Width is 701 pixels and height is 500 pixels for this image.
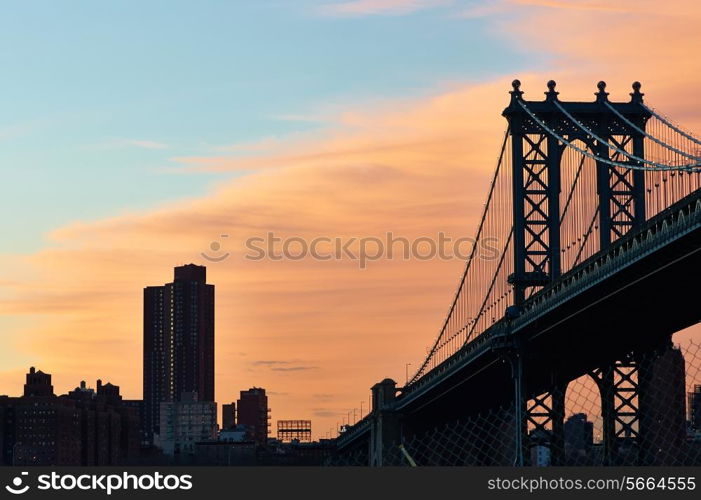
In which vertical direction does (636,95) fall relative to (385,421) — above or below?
above

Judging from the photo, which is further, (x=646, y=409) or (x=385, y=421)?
(x=385, y=421)

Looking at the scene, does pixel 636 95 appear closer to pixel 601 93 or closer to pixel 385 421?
pixel 601 93

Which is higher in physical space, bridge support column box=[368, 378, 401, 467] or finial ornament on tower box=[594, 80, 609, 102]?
finial ornament on tower box=[594, 80, 609, 102]

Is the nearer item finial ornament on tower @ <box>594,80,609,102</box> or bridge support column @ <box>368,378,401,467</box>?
finial ornament on tower @ <box>594,80,609,102</box>

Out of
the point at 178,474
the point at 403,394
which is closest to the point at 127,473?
the point at 178,474

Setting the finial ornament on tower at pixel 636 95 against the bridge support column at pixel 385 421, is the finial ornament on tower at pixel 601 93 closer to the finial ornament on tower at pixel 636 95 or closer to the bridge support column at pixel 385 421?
the finial ornament on tower at pixel 636 95

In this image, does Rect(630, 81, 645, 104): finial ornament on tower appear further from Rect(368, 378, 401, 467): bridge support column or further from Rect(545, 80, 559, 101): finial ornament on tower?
Rect(368, 378, 401, 467): bridge support column

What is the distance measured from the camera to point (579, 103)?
111 m

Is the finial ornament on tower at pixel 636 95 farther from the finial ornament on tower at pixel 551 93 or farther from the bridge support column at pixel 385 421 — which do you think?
the bridge support column at pixel 385 421

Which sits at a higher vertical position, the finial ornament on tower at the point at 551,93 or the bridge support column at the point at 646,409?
the finial ornament on tower at the point at 551,93

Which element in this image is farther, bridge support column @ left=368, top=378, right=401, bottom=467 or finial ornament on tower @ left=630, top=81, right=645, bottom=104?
bridge support column @ left=368, top=378, right=401, bottom=467

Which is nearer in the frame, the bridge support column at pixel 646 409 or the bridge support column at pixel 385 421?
the bridge support column at pixel 646 409

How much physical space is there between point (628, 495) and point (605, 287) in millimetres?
27566

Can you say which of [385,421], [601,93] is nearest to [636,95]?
[601,93]
